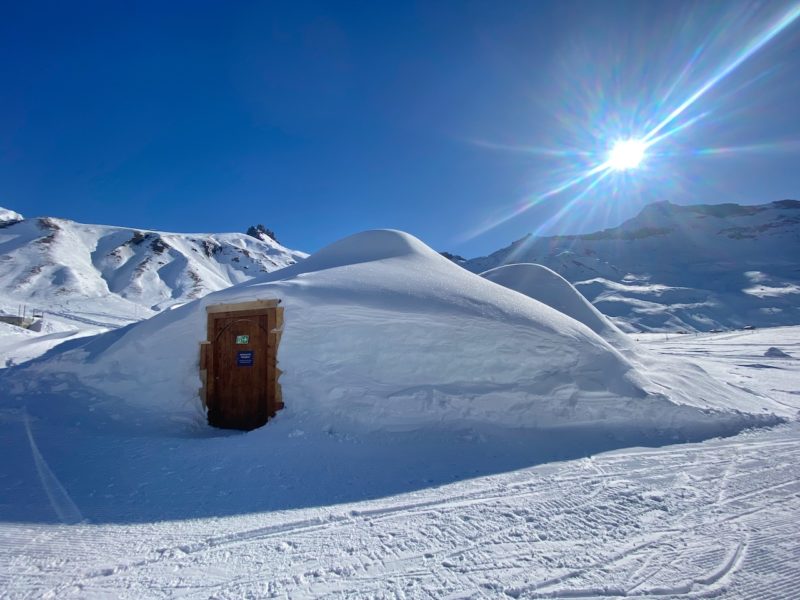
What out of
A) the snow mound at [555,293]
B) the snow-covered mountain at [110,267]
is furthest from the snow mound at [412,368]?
the snow-covered mountain at [110,267]

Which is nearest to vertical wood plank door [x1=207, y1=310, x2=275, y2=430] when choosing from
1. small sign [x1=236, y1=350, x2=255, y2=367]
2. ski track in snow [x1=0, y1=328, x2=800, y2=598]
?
small sign [x1=236, y1=350, x2=255, y2=367]

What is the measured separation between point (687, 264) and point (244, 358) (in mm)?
83875

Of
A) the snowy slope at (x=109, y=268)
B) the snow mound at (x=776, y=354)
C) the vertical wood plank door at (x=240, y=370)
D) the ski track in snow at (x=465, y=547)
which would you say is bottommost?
the ski track in snow at (x=465, y=547)

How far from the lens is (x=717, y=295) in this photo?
51.2 meters

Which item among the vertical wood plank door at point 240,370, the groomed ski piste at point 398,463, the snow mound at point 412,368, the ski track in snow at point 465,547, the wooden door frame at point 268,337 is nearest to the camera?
the ski track in snow at point 465,547

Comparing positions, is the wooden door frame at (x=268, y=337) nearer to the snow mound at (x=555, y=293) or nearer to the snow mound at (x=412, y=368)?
the snow mound at (x=412, y=368)

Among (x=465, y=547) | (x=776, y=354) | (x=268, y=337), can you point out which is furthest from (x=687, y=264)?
(x=465, y=547)

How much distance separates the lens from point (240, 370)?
622 cm

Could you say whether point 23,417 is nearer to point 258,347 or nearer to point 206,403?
point 206,403

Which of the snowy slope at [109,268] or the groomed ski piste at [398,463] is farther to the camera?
the snowy slope at [109,268]

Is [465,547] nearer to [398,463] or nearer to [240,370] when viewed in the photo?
[398,463]

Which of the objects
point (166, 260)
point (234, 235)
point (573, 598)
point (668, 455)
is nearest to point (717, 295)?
point (668, 455)

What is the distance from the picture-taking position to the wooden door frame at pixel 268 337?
5.86m

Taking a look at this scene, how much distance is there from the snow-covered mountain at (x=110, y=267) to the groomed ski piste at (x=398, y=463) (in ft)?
95.7
